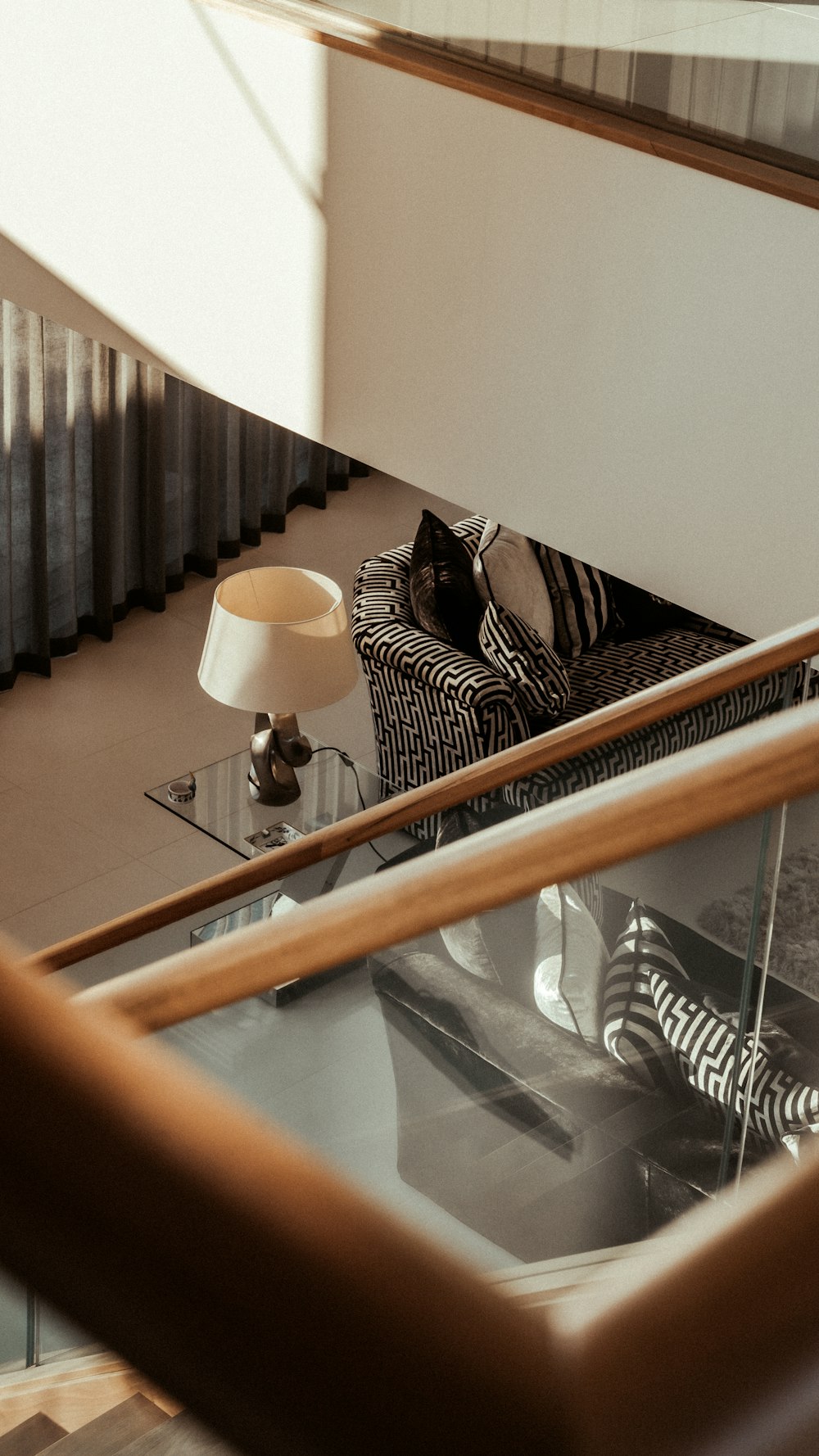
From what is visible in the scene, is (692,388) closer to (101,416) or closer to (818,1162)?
(818,1162)

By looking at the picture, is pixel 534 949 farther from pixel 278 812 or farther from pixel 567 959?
pixel 278 812

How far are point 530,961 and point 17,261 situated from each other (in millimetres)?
2749

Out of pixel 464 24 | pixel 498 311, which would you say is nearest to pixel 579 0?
pixel 464 24

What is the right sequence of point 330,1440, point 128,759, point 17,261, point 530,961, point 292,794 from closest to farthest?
point 330,1440
point 530,961
point 17,261
point 292,794
point 128,759

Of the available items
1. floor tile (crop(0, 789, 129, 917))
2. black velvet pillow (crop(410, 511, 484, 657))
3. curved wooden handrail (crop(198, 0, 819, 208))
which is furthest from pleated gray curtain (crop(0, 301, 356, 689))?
curved wooden handrail (crop(198, 0, 819, 208))

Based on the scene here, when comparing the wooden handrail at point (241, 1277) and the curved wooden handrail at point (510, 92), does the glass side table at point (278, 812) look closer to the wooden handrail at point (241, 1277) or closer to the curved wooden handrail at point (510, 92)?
the curved wooden handrail at point (510, 92)

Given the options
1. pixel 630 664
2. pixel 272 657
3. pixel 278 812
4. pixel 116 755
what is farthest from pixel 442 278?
pixel 116 755

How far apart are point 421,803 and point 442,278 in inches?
60.0

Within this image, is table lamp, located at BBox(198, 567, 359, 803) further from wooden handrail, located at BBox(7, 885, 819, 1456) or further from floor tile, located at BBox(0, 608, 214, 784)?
wooden handrail, located at BBox(7, 885, 819, 1456)

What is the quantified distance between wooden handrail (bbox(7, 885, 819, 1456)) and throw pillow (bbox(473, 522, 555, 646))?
16.3ft

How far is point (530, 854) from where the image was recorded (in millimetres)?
496

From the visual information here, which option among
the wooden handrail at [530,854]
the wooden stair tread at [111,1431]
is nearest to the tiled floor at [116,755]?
the wooden stair tread at [111,1431]

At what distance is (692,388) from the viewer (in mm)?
2768

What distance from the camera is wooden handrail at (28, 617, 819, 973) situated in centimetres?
190
